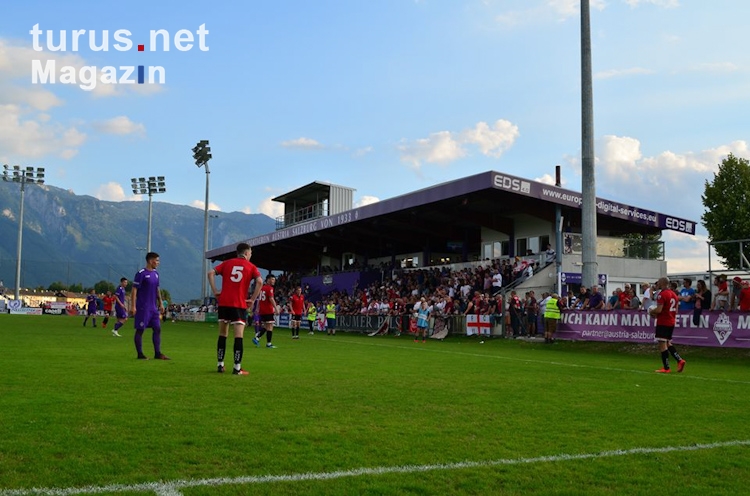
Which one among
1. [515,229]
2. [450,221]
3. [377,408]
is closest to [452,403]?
[377,408]

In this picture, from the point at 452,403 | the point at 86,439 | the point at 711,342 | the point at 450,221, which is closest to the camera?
the point at 86,439

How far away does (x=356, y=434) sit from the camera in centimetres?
611

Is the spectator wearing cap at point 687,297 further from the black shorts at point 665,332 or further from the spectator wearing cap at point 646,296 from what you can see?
the black shorts at point 665,332

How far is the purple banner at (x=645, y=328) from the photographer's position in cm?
1881

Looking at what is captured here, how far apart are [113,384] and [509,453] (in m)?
5.53

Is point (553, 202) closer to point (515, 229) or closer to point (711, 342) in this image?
point (515, 229)

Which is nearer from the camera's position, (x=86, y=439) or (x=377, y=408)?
(x=86, y=439)

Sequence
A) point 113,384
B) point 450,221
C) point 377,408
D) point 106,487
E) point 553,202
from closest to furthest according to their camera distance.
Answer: point 106,487 < point 377,408 < point 113,384 < point 553,202 < point 450,221

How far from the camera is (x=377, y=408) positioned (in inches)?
301

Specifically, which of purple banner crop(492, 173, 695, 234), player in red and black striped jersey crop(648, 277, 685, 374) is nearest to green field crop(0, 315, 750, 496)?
player in red and black striped jersey crop(648, 277, 685, 374)

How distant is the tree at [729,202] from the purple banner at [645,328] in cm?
2936

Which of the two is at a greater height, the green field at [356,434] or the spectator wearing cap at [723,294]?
the spectator wearing cap at [723,294]

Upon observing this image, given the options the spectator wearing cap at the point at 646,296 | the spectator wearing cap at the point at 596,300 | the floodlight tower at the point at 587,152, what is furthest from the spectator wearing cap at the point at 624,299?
the floodlight tower at the point at 587,152

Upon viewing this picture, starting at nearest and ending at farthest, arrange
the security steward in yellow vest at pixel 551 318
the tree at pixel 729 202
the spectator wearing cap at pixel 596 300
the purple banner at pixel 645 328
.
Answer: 1. the purple banner at pixel 645 328
2. the spectator wearing cap at pixel 596 300
3. the security steward in yellow vest at pixel 551 318
4. the tree at pixel 729 202
